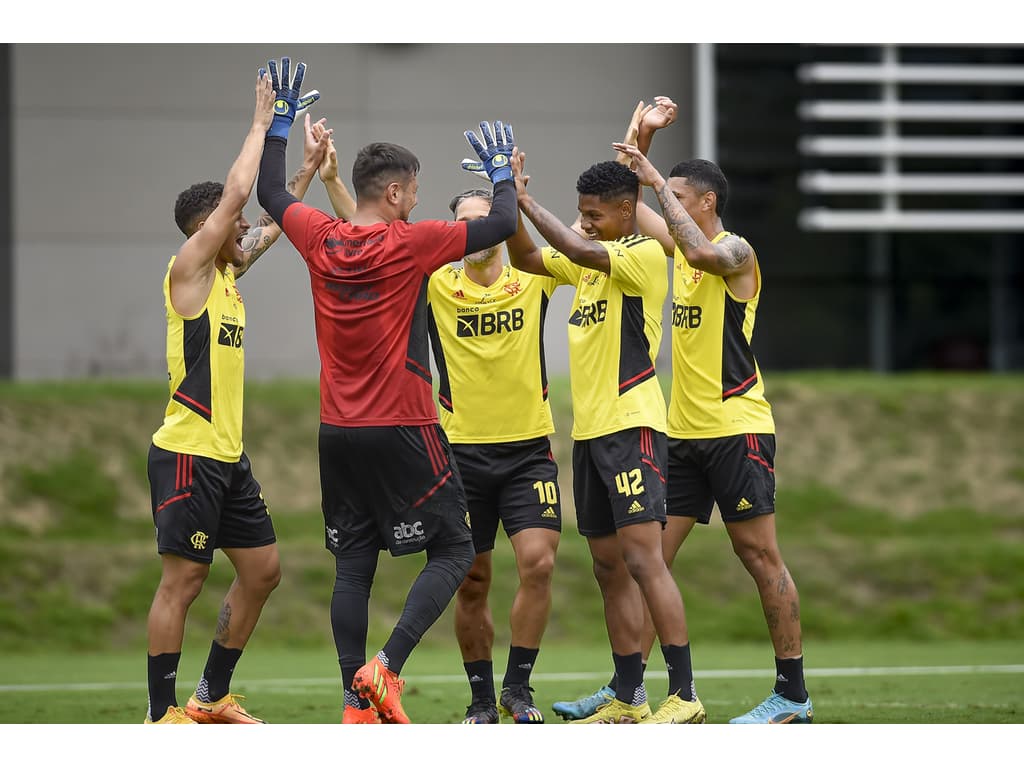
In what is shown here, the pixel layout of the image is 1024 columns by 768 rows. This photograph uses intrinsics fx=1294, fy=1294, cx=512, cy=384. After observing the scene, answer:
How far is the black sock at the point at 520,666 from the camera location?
6719 mm

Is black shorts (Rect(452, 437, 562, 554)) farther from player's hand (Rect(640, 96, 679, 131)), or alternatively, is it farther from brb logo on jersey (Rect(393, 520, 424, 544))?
player's hand (Rect(640, 96, 679, 131))

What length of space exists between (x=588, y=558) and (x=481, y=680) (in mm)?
7030

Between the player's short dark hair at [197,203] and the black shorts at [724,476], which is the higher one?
the player's short dark hair at [197,203]

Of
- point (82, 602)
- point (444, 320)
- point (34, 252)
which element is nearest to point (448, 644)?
point (82, 602)

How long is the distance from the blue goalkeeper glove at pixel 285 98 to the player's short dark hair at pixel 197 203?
0.61 meters

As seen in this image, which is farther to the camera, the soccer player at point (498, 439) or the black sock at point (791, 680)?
the soccer player at point (498, 439)

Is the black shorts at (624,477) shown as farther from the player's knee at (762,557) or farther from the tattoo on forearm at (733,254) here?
→ the tattoo on forearm at (733,254)

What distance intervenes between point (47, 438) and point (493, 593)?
217 inches

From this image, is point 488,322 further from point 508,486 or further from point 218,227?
point 218,227

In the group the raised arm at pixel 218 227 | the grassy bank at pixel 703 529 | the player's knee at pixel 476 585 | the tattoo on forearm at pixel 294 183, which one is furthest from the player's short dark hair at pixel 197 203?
the grassy bank at pixel 703 529

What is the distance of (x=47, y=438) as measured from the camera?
1472cm

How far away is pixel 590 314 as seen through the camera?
260 inches

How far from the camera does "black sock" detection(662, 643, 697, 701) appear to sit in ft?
20.3

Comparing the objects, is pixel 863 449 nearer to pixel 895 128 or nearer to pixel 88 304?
pixel 895 128
